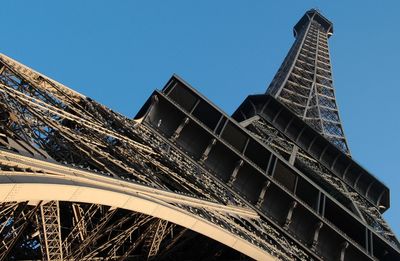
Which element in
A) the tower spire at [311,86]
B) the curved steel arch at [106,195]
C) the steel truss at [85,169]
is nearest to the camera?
the curved steel arch at [106,195]

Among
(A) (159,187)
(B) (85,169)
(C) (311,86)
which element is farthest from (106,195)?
(C) (311,86)

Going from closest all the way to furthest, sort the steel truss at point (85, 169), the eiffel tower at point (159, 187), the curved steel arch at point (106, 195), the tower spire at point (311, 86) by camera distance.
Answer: the curved steel arch at point (106, 195) → the eiffel tower at point (159, 187) → the steel truss at point (85, 169) → the tower spire at point (311, 86)

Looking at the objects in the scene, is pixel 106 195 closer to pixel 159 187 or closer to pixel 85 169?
pixel 85 169

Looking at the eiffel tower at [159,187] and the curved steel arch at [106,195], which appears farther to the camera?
the eiffel tower at [159,187]

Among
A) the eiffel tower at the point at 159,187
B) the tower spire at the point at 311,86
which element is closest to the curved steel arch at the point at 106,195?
the eiffel tower at the point at 159,187

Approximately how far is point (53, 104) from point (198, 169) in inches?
291

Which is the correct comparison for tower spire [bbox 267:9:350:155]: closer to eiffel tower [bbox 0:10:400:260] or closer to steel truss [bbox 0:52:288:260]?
eiffel tower [bbox 0:10:400:260]

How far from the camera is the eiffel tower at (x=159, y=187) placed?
12883 mm

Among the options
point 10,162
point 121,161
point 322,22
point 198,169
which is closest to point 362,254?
point 198,169

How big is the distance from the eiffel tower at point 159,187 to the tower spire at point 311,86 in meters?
10.8

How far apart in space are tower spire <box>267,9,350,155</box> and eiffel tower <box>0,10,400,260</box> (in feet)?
35.4

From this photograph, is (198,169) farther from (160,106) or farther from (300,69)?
(300,69)

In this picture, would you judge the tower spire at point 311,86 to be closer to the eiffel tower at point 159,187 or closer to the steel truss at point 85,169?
the eiffel tower at point 159,187

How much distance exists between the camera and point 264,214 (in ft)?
83.2
